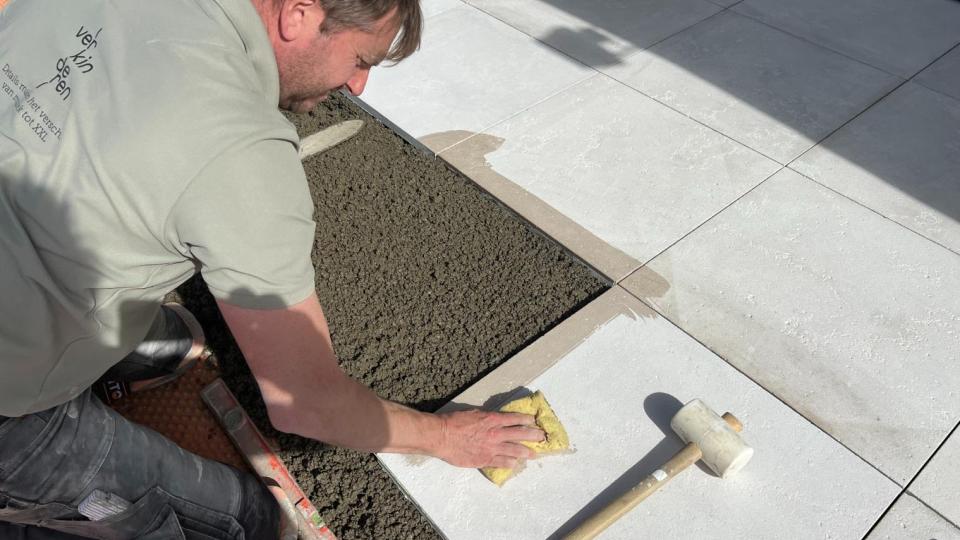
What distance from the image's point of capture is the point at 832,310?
10.2 feet

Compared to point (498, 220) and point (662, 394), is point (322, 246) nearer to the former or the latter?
point (498, 220)

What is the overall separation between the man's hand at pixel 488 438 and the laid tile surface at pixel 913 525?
4.13 feet

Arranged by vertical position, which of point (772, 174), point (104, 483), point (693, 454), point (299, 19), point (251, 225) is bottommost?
point (772, 174)

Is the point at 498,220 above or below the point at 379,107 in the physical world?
below

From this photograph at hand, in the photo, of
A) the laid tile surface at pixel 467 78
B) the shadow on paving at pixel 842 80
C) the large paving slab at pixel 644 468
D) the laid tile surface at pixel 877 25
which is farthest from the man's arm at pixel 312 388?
the laid tile surface at pixel 877 25

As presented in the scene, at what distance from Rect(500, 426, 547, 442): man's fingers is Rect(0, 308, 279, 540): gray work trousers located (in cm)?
91

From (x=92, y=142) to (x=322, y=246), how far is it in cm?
197

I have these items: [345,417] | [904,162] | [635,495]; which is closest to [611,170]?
[904,162]

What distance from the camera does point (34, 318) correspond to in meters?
1.61

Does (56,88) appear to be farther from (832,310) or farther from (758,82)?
(758,82)

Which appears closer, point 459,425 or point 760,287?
point 459,425

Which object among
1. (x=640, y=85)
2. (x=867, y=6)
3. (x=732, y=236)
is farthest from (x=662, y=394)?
(x=867, y=6)

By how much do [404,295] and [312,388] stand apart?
1.48 meters

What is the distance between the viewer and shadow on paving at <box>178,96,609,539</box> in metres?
2.63
